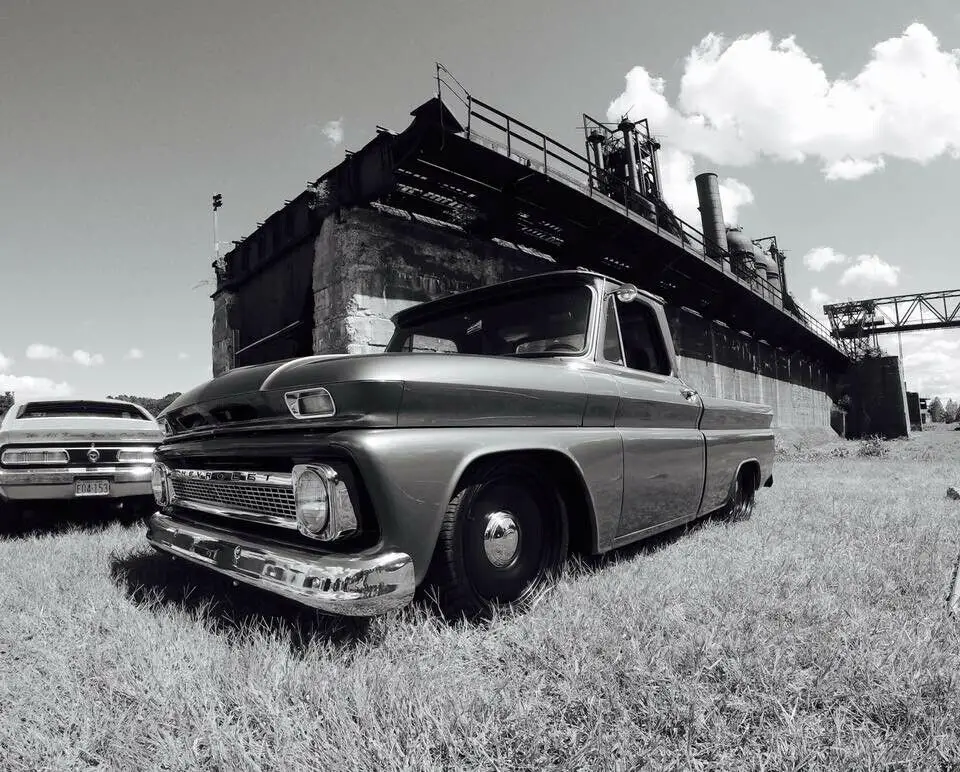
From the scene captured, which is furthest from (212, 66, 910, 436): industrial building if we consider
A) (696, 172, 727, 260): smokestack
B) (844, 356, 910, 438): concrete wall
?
(844, 356, 910, 438): concrete wall

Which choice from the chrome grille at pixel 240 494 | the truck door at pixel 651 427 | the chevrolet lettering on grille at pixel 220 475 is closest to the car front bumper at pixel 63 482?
the chrome grille at pixel 240 494

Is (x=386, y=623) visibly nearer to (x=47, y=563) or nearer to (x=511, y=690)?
(x=511, y=690)

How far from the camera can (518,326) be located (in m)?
3.00

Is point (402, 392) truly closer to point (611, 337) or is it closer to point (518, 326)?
point (518, 326)

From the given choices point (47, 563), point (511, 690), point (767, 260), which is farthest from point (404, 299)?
point (767, 260)

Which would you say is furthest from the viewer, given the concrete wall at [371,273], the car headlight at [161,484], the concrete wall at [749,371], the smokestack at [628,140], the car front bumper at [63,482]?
the smokestack at [628,140]

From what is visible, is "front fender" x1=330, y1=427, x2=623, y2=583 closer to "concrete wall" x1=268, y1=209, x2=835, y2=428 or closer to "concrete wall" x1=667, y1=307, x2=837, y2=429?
"concrete wall" x1=268, y1=209, x2=835, y2=428

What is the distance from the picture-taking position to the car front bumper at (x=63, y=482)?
431 centimetres

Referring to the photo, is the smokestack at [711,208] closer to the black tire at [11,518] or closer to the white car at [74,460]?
the white car at [74,460]

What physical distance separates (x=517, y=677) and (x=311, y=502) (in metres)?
0.89

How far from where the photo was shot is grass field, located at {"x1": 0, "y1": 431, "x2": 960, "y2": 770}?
4.54 feet

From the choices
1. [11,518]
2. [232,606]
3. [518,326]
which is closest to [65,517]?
[11,518]

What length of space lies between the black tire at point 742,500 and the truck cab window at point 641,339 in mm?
1528

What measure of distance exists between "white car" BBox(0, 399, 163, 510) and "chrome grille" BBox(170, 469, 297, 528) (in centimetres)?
241
